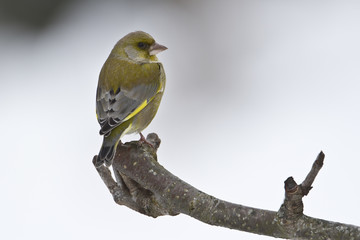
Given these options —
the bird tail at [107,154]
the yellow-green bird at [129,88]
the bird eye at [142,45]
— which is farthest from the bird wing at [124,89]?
the bird tail at [107,154]

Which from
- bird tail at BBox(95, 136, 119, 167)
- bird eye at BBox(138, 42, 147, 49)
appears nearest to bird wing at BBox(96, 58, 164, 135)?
bird eye at BBox(138, 42, 147, 49)

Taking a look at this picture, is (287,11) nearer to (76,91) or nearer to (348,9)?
(348,9)

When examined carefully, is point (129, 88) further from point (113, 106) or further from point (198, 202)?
point (198, 202)

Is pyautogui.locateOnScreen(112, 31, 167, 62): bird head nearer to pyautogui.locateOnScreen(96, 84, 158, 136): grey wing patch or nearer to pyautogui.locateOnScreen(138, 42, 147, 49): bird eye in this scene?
pyautogui.locateOnScreen(138, 42, 147, 49): bird eye

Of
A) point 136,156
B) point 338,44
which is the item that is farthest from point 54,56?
point 136,156

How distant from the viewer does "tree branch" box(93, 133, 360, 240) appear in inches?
62.8

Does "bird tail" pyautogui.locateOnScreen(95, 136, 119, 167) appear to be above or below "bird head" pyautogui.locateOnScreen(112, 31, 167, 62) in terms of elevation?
below

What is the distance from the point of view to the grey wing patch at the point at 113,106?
8.32 ft

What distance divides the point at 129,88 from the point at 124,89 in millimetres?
24

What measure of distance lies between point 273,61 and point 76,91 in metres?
2.01

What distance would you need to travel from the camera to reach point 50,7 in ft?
22.5

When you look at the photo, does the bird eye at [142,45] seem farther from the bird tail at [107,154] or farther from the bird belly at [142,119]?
the bird tail at [107,154]

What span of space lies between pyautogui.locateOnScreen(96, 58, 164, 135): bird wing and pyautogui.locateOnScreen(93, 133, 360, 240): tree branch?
26cm

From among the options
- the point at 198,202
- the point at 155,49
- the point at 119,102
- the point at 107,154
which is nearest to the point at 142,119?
the point at 119,102
